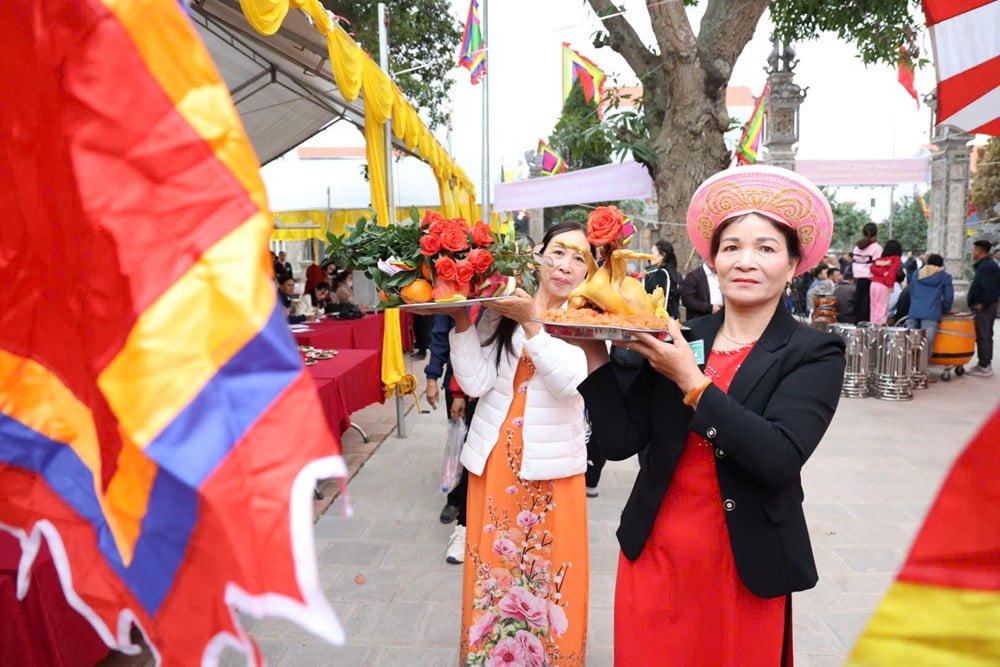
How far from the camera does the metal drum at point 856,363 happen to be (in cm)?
820

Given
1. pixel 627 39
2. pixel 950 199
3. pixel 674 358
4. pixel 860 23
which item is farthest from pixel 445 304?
pixel 950 199

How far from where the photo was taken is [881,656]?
0.69 metres

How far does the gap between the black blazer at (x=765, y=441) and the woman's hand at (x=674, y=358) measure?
0.05 metres

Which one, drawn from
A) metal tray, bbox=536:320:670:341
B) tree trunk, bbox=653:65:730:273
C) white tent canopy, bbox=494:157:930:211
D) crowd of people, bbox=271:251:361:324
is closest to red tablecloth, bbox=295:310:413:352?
crowd of people, bbox=271:251:361:324

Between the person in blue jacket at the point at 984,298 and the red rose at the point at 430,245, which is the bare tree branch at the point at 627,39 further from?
the person in blue jacket at the point at 984,298

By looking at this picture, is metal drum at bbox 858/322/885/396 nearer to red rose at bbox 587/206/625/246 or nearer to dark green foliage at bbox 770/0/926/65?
dark green foliage at bbox 770/0/926/65

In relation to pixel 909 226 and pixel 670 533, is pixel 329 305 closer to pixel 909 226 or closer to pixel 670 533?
pixel 670 533

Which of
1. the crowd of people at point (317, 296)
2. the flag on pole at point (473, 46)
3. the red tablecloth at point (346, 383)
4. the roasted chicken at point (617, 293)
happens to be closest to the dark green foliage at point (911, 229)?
the flag on pole at point (473, 46)

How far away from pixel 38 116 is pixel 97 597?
0.60 metres

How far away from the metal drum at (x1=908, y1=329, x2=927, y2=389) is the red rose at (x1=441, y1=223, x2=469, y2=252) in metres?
7.74

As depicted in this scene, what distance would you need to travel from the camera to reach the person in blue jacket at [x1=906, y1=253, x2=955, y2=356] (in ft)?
28.2

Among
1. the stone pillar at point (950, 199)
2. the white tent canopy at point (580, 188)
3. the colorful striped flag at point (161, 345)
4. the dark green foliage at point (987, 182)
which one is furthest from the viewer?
the dark green foliage at point (987, 182)

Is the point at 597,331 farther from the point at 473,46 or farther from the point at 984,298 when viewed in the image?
the point at 473,46

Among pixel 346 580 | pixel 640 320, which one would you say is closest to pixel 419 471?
pixel 346 580
